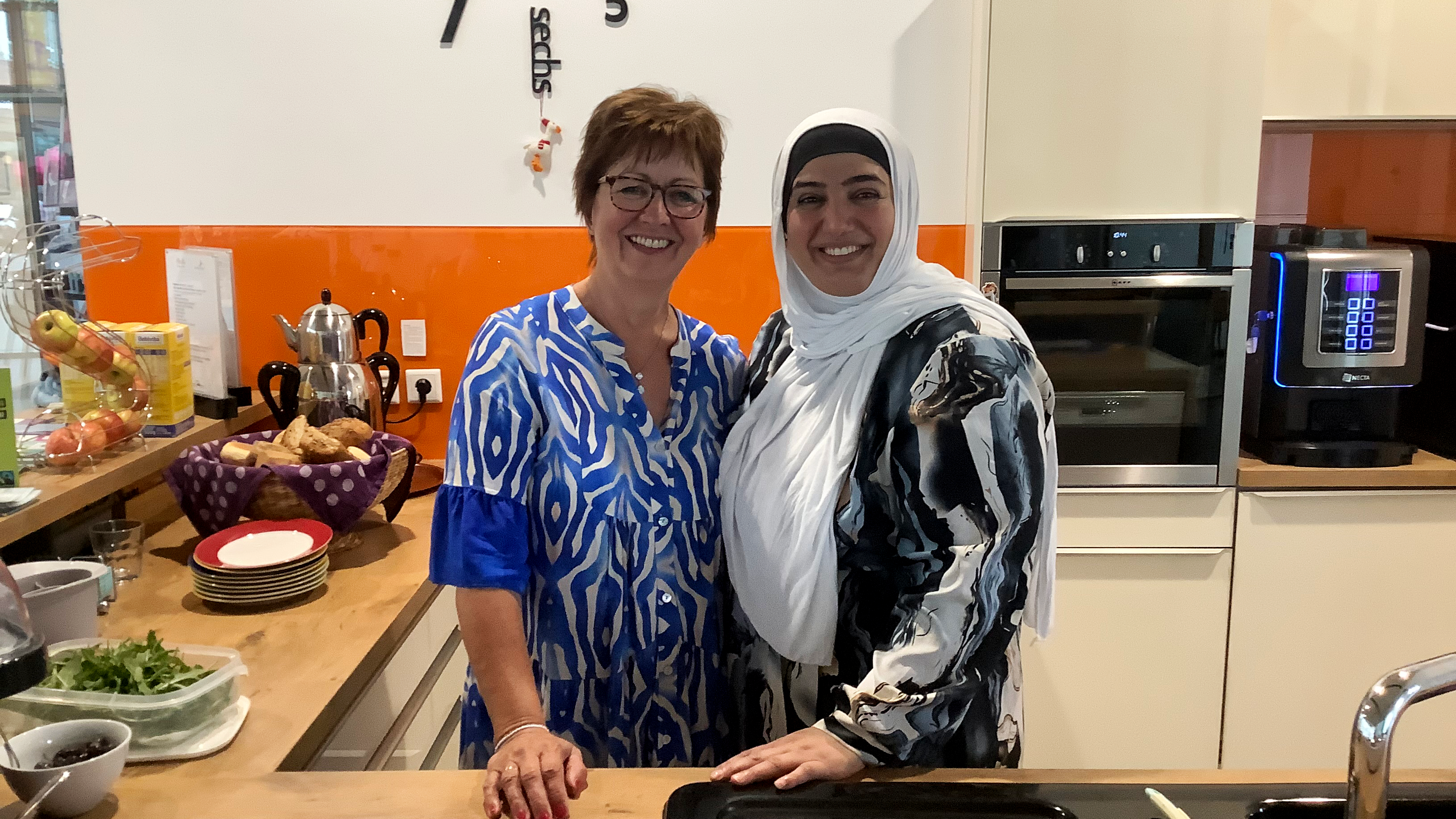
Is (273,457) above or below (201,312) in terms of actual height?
below

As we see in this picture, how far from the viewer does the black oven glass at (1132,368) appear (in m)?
2.24

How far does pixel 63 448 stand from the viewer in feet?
5.66

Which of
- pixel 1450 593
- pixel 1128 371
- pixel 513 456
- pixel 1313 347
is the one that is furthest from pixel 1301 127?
pixel 513 456

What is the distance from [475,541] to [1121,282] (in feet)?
5.21

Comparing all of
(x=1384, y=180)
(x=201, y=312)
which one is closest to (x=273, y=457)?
(x=201, y=312)

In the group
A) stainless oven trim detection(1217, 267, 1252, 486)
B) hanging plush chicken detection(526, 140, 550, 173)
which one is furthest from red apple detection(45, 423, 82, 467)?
stainless oven trim detection(1217, 267, 1252, 486)

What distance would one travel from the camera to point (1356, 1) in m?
2.25

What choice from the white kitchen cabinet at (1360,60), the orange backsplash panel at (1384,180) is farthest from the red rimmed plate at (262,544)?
the orange backsplash panel at (1384,180)

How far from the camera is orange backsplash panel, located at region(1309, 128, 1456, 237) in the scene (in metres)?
2.71

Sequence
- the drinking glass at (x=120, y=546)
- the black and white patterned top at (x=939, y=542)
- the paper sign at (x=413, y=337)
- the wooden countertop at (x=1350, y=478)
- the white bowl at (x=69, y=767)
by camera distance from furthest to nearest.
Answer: the paper sign at (x=413, y=337), the wooden countertop at (x=1350, y=478), the drinking glass at (x=120, y=546), the black and white patterned top at (x=939, y=542), the white bowl at (x=69, y=767)

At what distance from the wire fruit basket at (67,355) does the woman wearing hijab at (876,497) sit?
1187mm

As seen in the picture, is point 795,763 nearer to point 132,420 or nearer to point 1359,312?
point 132,420

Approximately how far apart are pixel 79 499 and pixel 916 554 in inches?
52.0

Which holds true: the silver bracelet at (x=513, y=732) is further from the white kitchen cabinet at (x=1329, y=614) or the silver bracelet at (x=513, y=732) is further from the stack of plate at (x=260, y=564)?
the white kitchen cabinet at (x=1329, y=614)
